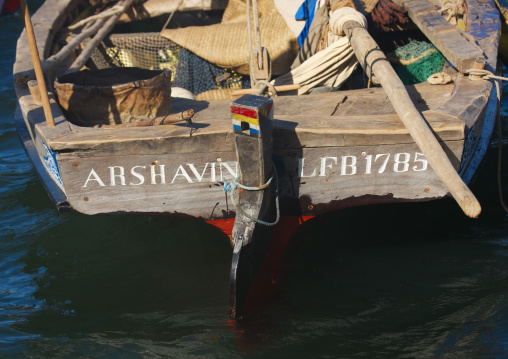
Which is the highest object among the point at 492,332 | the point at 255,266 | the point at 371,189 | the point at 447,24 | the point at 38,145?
the point at 447,24

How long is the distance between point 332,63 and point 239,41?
148 centimetres

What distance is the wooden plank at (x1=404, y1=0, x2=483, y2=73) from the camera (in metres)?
4.16

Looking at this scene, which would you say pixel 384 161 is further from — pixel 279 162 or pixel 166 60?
pixel 166 60

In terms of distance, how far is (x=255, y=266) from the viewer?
11.8 ft

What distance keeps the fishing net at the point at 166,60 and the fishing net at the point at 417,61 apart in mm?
1724

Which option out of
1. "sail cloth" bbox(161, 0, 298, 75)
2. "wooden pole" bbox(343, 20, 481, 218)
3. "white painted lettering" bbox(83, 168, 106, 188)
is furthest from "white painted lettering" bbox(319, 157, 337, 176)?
"sail cloth" bbox(161, 0, 298, 75)

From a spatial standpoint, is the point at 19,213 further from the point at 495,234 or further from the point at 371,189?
the point at 495,234

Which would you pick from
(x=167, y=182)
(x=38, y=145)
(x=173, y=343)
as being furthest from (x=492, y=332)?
(x=38, y=145)

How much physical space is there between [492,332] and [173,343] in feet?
6.58

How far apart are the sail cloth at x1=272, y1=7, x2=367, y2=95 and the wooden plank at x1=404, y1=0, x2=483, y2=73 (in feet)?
1.89

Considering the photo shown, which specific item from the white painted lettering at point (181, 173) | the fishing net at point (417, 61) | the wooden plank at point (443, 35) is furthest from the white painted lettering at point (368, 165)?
the fishing net at point (417, 61)

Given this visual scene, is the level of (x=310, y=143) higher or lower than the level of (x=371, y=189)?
higher

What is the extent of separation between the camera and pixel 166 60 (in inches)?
261

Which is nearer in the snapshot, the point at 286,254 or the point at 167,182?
the point at 167,182
